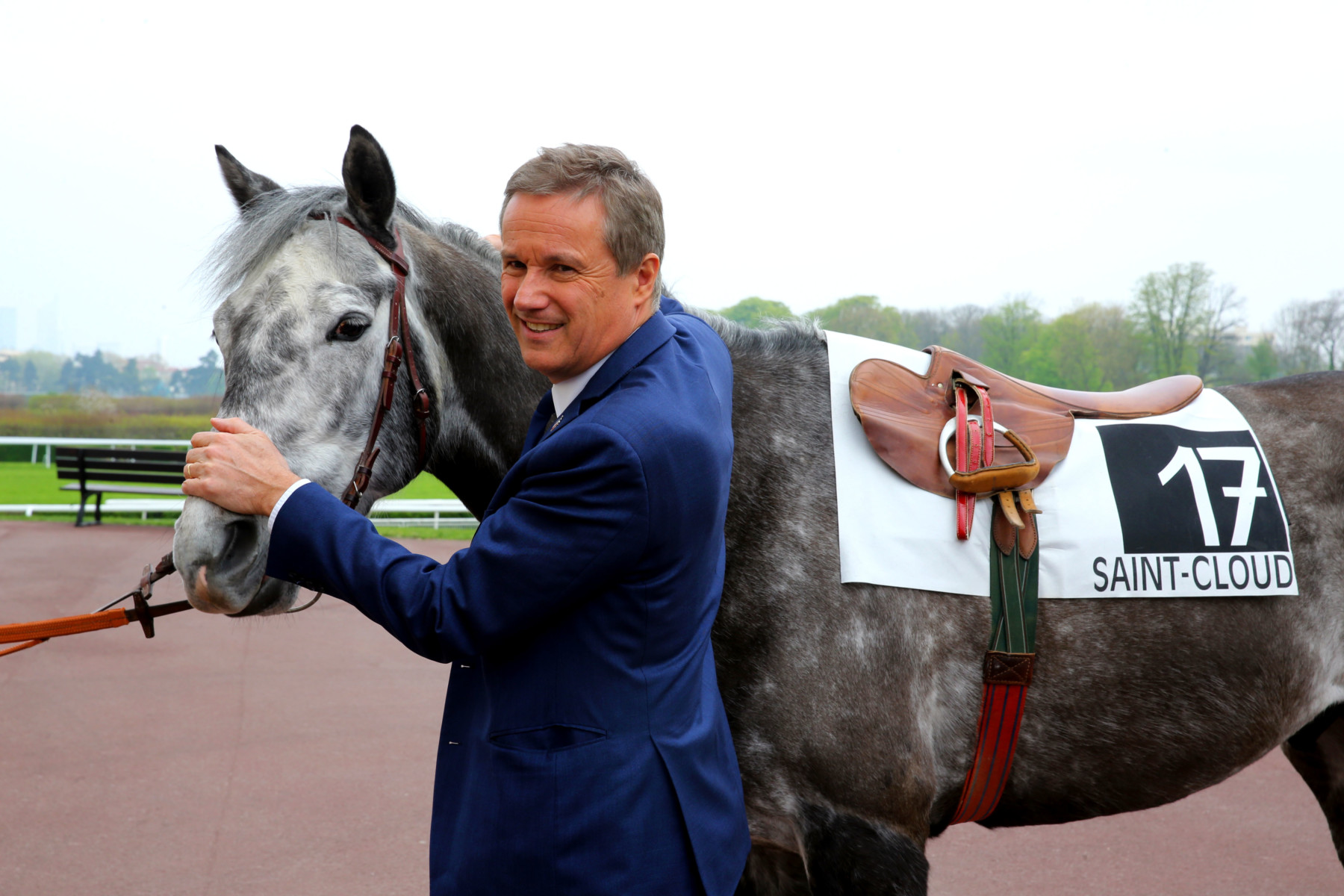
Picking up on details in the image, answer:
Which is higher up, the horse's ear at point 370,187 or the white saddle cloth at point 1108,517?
the horse's ear at point 370,187

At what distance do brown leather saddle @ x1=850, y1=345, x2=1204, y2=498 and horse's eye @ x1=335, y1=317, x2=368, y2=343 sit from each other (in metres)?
1.09

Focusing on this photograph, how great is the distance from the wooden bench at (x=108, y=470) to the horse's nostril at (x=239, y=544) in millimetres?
11500

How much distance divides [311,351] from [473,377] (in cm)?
42

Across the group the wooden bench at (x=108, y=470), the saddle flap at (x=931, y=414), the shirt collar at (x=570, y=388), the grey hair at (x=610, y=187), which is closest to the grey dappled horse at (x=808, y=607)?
the saddle flap at (x=931, y=414)

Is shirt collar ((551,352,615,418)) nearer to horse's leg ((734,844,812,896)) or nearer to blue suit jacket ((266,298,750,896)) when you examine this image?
blue suit jacket ((266,298,750,896))

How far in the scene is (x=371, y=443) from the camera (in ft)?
6.28

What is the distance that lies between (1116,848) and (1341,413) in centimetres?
256

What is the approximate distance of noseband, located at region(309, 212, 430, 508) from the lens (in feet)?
6.22

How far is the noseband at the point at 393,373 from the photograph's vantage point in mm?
1896

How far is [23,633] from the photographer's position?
6.90ft

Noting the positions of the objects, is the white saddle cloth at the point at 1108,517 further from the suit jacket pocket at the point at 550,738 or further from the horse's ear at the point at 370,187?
the horse's ear at the point at 370,187

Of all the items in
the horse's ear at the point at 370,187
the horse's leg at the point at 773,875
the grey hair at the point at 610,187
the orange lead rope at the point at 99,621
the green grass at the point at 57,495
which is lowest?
the green grass at the point at 57,495

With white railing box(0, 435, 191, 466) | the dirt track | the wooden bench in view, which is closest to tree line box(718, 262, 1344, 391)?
the dirt track

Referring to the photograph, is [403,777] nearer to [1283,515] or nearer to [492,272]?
[492,272]
